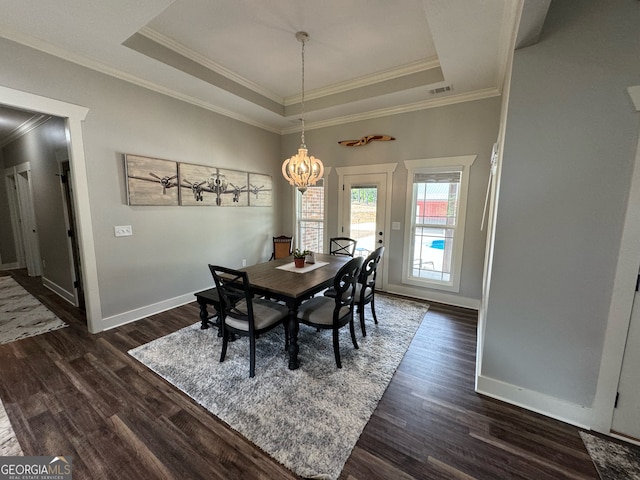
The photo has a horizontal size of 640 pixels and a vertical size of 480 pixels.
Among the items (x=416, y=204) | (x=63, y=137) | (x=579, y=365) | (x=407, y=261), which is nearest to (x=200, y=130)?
(x=63, y=137)

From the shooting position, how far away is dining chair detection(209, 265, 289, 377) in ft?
6.69

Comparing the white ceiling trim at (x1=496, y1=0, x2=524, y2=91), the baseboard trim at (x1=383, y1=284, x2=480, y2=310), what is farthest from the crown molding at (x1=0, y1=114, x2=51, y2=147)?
the baseboard trim at (x1=383, y1=284, x2=480, y2=310)

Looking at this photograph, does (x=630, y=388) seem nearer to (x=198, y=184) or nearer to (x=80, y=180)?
(x=198, y=184)

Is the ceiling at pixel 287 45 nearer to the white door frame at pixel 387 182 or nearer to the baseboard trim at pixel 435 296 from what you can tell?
the white door frame at pixel 387 182

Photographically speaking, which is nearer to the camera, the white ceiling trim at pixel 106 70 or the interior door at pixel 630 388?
the interior door at pixel 630 388

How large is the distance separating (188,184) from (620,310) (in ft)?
14.3

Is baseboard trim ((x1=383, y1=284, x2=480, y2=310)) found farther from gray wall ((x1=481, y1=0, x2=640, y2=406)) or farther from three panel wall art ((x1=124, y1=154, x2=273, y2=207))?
three panel wall art ((x1=124, y1=154, x2=273, y2=207))

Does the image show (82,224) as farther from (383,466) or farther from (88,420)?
(383,466)

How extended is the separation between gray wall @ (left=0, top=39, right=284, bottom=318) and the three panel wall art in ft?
0.32

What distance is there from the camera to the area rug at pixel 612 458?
137cm

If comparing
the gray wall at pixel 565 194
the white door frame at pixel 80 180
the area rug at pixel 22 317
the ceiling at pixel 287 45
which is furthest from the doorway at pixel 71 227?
the gray wall at pixel 565 194

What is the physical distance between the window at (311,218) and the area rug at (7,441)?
3.97m

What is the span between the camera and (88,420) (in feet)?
5.58

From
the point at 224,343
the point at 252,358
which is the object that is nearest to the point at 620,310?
the point at 252,358
